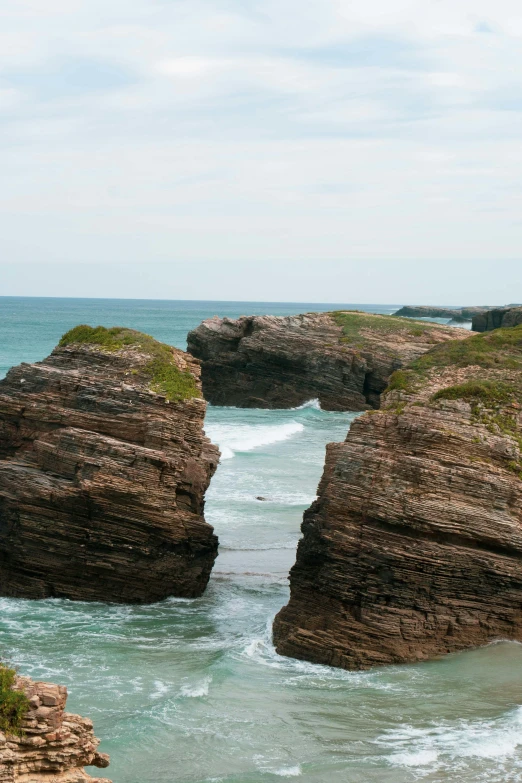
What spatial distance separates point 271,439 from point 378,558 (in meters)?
33.1

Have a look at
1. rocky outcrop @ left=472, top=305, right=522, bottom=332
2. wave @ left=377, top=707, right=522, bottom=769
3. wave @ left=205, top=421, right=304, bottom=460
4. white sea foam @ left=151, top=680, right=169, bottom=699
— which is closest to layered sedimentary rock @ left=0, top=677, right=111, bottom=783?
wave @ left=377, top=707, right=522, bottom=769

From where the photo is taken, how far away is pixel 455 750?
1628cm

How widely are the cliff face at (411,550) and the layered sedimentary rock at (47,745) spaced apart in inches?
369

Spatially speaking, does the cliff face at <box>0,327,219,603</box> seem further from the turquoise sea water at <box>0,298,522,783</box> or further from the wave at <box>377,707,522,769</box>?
the wave at <box>377,707,522,769</box>

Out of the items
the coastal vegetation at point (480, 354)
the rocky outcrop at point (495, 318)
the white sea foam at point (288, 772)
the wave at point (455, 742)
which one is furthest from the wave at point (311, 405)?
the white sea foam at point (288, 772)

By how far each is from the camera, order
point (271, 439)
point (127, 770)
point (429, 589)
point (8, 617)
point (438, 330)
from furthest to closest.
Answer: point (438, 330) → point (271, 439) → point (8, 617) → point (429, 589) → point (127, 770)

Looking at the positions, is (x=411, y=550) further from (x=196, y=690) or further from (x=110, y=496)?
(x=110, y=496)

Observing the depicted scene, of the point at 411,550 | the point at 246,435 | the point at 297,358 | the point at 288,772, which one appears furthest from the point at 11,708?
the point at 297,358

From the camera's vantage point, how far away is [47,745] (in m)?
11.2

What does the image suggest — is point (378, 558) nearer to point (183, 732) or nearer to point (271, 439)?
point (183, 732)

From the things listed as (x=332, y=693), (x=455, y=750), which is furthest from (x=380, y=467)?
(x=455, y=750)

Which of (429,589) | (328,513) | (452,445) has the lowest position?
(429,589)

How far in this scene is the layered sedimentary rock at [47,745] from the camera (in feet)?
→ 35.7

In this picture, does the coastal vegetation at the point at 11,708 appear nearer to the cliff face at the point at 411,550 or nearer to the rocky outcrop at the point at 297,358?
the cliff face at the point at 411,550
